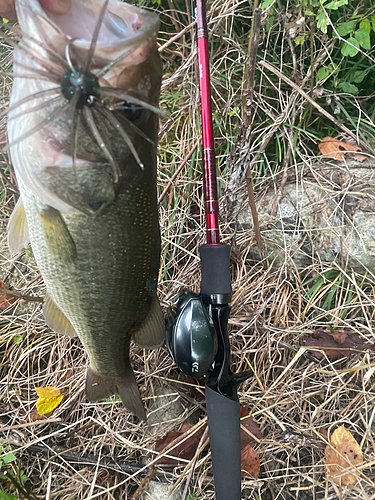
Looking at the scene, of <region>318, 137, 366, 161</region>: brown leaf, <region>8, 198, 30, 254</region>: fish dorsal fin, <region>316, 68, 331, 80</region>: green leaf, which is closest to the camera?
<region>8, 198, 30, 254</region>: fish dorsal fin

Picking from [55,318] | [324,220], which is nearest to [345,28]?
[324,220]

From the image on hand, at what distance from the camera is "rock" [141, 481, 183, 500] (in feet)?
6.02

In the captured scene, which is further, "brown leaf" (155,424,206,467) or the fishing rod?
"brown leaf" (155,424,206,467)

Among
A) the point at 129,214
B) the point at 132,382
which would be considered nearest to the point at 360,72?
the point at 129,214

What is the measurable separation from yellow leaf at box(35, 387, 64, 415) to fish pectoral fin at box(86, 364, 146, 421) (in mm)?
633

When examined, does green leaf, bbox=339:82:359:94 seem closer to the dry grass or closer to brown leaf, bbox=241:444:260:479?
the dry grass

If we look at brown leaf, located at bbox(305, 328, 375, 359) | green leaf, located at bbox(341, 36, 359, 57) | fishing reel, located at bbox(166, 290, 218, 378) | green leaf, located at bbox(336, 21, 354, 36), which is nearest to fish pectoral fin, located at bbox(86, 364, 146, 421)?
fishing reel, located at bbox(166, 290, 218, 378)

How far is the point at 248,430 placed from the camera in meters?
1.85

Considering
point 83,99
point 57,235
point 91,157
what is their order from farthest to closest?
point 57,235
point 91,157
point 83,99

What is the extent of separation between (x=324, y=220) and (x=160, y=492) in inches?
77.6

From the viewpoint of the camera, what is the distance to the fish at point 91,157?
2.80ft

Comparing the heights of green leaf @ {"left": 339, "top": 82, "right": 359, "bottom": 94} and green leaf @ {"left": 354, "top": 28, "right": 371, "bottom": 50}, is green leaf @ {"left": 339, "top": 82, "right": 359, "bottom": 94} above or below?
below

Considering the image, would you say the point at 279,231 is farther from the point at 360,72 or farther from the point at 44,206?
the point at 44,206

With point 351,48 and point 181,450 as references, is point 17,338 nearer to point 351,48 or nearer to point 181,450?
point 181,450
